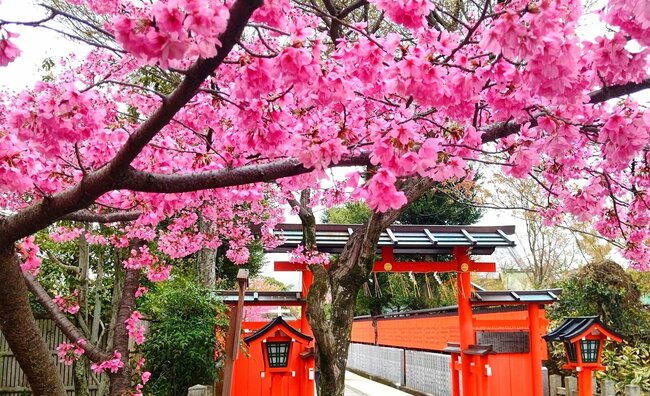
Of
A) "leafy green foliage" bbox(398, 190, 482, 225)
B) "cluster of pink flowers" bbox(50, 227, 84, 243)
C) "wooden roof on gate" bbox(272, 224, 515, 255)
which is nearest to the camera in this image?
"cluster of pink flowers" bbox(50, 227, 84, 243)

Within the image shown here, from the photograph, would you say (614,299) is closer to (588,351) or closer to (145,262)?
(588,351)

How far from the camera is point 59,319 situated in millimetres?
4895

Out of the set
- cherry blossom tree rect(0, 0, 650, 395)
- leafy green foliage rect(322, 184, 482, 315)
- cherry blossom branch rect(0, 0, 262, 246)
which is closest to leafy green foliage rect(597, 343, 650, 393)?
cherry blossom tree rect(0, 0, 650, 395)

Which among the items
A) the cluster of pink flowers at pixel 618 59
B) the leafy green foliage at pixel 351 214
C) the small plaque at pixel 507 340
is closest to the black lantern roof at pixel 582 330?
the small plaque at pixel 507 340

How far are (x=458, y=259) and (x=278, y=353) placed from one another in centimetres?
385

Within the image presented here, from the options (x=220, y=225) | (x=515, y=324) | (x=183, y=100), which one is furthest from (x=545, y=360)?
(x=183, y=100)

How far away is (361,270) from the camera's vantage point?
20.4ft

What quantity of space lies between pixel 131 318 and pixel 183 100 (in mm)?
4626

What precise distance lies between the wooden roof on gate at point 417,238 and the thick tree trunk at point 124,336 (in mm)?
2711

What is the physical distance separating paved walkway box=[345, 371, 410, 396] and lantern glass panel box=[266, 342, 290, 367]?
16.5 ft

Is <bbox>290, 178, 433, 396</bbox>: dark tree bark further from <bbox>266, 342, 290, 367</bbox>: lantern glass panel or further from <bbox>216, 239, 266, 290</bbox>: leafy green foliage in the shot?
<bbox>216, 239, 266, 290</bbox>: leafy green foliage

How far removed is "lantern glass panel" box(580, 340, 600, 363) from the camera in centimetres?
675

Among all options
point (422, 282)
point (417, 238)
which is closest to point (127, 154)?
point (417, 238)

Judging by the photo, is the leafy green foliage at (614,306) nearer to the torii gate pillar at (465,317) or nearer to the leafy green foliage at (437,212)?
the torii gate pillar at (465,317)
